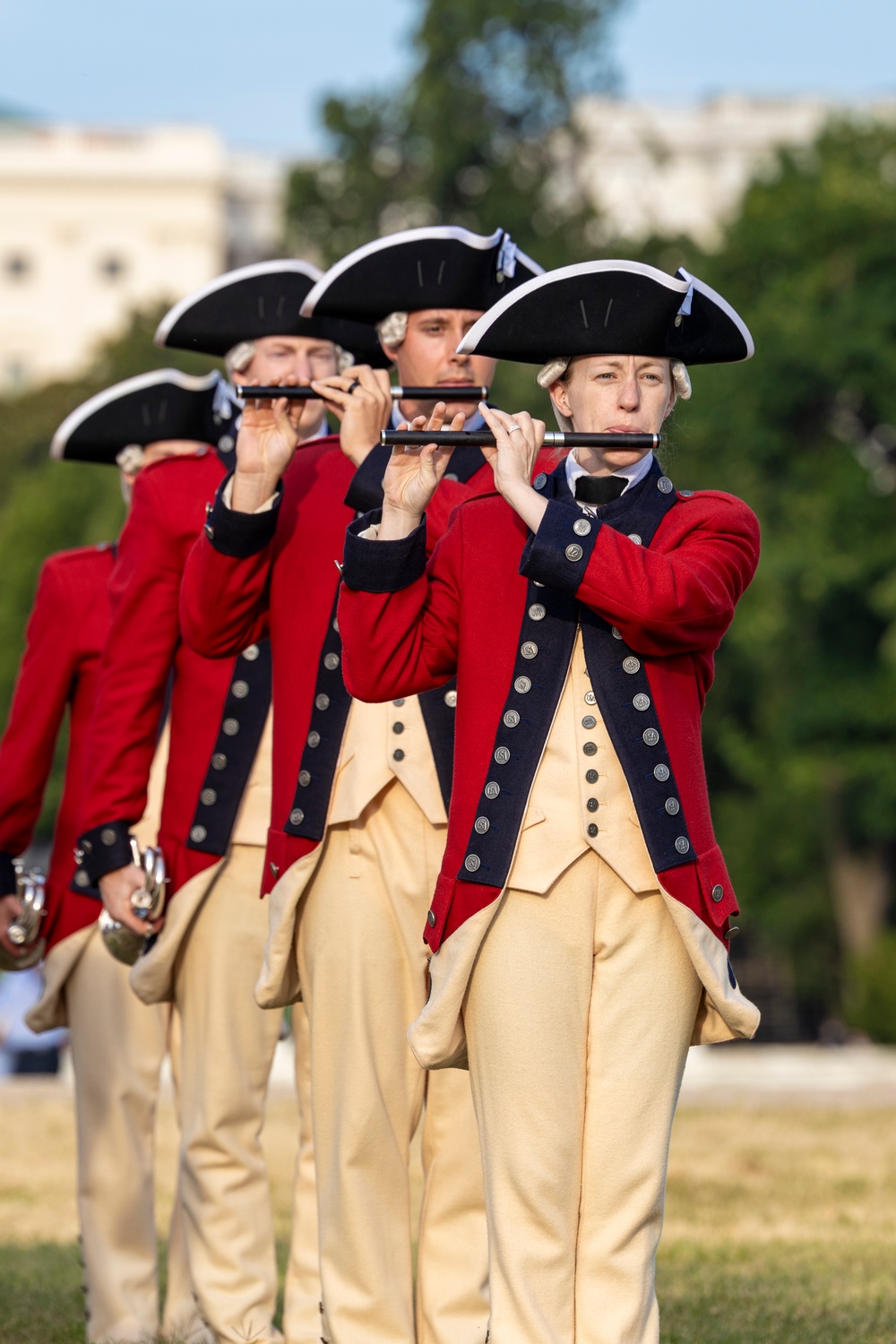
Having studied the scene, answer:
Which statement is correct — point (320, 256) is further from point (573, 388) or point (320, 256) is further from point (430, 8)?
point (573, 388)

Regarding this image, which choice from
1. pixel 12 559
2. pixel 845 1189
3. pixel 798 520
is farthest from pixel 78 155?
pixel 845 1189

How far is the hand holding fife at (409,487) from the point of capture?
467 centimetres

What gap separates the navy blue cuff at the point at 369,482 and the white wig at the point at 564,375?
19.3 inches

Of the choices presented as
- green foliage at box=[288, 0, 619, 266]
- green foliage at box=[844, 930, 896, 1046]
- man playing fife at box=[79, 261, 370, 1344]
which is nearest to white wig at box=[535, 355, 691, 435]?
man playing fife at box=[79, 261, 370, 1344]

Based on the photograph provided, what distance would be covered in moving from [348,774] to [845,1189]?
5.78 m

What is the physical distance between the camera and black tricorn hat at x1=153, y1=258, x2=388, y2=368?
6188 millimetres

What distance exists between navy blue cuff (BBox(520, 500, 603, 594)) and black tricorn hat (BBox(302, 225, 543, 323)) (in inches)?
49.8

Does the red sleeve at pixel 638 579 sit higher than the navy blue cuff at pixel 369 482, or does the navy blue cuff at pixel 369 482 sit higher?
the navy blue cuff at pixel 369 482

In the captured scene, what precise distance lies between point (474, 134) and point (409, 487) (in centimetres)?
3219

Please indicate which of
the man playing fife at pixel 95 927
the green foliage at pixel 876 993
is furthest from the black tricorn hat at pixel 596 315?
the green foliage at pixel 876 993

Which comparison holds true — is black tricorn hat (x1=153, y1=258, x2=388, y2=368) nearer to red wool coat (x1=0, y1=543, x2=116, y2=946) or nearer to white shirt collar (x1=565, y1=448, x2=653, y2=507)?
red wool coat (x1=0, y1=543, x2=116, y2=946)

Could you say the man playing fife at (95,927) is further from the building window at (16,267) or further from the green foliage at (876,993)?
the building window at (16,267)

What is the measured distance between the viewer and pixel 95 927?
6.65 meters

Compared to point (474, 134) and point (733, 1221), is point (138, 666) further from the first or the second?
point (474, 134)
